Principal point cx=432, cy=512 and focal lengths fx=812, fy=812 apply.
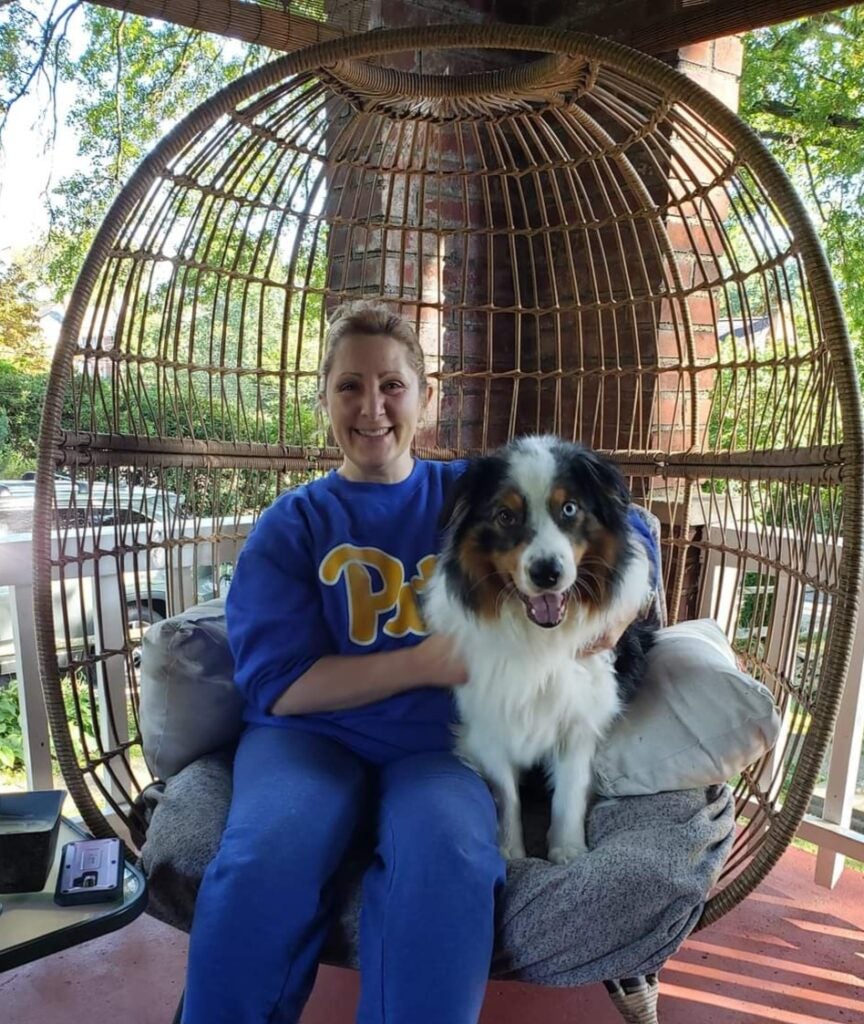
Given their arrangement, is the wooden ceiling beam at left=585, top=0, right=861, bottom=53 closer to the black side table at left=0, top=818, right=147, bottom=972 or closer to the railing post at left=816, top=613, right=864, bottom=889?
the railing post at left=816, top=613, right=864, bottom=889

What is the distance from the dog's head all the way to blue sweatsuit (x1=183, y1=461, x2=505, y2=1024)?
0.20 m

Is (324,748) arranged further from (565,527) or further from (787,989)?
(787,989)

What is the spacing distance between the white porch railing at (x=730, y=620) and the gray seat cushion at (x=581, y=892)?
0.87m

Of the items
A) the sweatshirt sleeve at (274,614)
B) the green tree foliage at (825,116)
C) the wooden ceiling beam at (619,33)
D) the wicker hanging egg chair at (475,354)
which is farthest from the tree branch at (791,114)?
the sweatshirt sleeve at (274,614)

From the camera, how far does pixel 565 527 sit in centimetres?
131

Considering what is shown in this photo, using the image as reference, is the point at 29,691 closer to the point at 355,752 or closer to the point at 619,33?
the point at 355,752

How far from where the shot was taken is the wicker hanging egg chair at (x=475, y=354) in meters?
1.53

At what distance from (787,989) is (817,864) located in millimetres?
540

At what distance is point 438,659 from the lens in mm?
1411

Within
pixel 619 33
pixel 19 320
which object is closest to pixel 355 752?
pixel 619 33

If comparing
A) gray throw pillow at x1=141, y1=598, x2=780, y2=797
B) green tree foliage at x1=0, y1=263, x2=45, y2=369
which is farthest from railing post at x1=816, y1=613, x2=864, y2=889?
green tree foliage at x1=0, y1=263, x2=45, y2=369

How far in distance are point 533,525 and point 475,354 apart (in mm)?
1605

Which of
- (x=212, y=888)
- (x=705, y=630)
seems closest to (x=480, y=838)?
(x=212, y=888)

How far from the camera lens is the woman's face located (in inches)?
61.9
